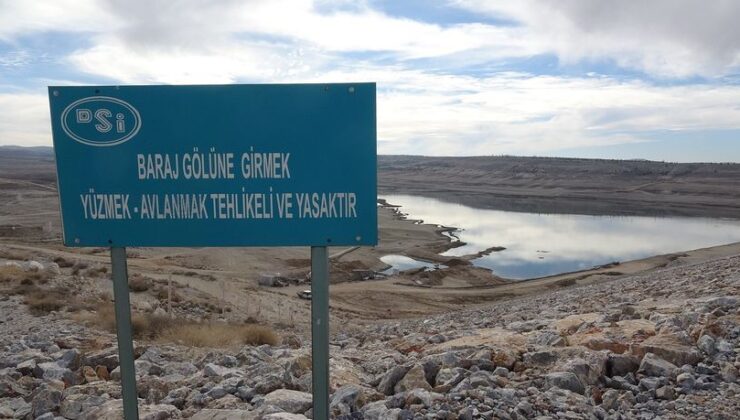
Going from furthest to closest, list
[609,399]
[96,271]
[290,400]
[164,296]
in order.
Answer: [96,271], [164,296], [290,400], [609,399]

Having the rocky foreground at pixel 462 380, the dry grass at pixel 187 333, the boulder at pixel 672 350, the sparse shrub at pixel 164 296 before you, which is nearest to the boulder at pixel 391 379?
the rocky foreground at pixel 462 380

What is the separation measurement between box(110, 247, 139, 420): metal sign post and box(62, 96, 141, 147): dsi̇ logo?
70cm

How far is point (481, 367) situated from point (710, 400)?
1965mm

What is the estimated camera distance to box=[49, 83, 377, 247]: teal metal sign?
125 inches

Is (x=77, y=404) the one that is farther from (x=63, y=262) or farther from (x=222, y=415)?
(x=63, y=262)

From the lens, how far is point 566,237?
174 ft

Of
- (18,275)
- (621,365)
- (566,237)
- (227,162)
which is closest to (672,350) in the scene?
(621,365)

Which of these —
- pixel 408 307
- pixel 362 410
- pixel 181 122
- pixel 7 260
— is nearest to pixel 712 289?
pixel 362 410

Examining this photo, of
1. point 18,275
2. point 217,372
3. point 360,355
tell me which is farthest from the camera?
point 18,275

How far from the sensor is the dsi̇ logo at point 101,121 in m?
3.22

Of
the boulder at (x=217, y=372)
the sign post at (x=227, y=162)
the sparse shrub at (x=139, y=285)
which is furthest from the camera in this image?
the sparse shrub at (x=139, y=285)

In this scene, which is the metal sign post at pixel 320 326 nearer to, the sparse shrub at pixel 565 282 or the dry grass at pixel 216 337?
the dry grass at pixel 216 337

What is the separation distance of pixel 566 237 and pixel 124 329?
53.8 m

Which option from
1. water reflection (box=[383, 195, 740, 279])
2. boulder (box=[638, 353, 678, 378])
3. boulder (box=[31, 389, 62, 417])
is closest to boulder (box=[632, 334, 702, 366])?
boulder (box=[638, 353, 678, 378])
